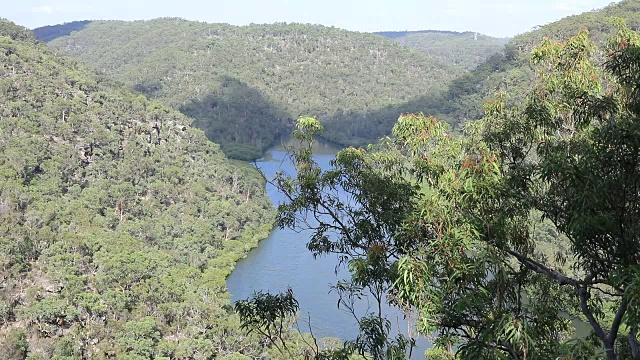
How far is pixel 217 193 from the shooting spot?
4244 centimetres

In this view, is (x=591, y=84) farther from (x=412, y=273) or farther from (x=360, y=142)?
(x=360, y=142)

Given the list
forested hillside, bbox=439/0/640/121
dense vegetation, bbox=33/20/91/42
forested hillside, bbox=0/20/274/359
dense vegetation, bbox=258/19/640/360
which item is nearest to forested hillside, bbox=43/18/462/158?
forested hillside, bbox=439/0/640/121

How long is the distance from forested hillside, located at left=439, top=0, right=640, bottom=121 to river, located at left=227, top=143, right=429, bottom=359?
26.4 m

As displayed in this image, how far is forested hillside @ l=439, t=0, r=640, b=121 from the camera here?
180ft

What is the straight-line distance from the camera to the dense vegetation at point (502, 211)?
3.84 m

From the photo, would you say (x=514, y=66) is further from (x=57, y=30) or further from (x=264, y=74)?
(x=57, y=30)

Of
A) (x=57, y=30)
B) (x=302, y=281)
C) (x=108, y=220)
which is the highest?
(x=57, y=30)

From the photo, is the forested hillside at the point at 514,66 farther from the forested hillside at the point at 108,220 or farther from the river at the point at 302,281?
the forested hillside at the point at 108,220

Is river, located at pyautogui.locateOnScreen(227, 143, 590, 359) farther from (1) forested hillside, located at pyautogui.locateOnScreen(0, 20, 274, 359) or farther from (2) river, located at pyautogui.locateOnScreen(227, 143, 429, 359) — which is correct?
(1) forested hillside, located at pyautogui.locateOnScreen(0, 20, 274, 359)

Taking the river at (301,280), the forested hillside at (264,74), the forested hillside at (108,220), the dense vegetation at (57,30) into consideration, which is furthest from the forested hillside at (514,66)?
the dense vegetation at (57,30)

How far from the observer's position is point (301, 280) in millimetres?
27672

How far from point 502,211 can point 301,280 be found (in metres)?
23.6

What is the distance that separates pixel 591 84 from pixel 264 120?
7225 centimetres

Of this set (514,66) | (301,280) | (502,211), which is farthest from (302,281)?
(514,66)
